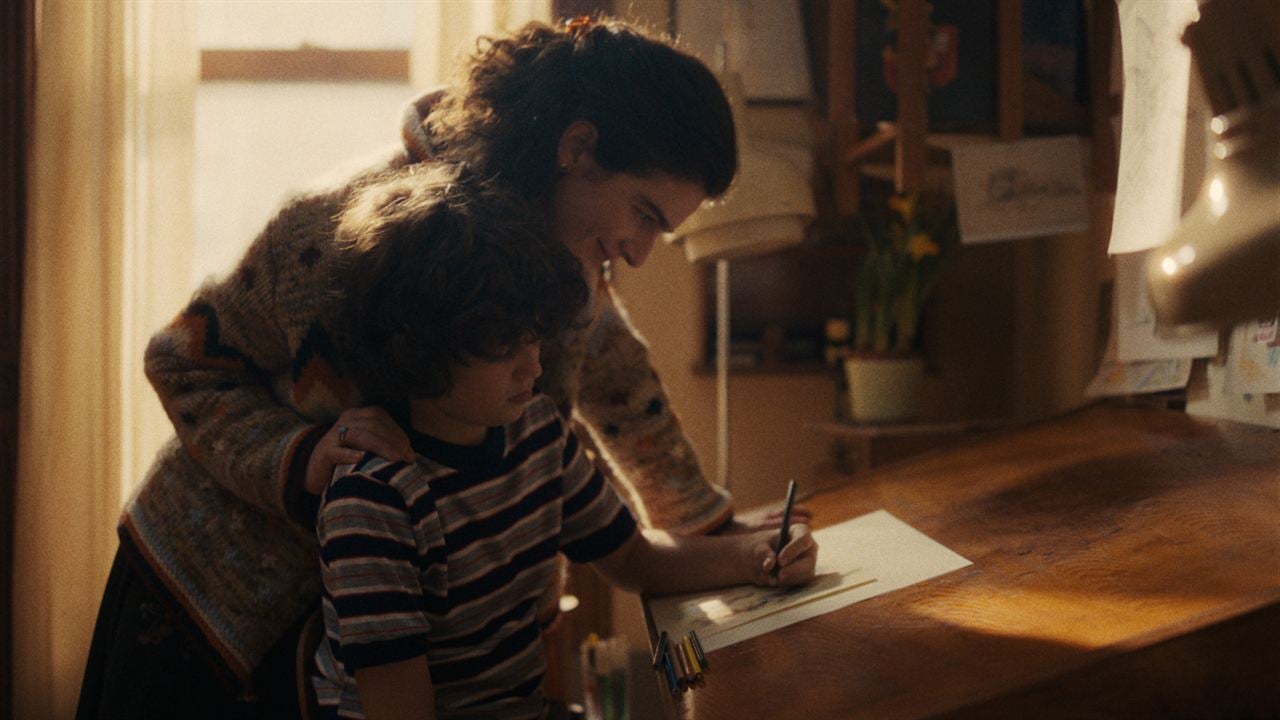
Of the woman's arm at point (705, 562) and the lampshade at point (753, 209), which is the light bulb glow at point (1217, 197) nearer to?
the woman's arm at point (705, 562)

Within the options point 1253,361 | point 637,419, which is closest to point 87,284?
point 637,419

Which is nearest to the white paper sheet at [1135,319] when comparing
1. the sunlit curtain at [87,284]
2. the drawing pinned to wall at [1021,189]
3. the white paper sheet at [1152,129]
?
the drawing pinned to wall at [1021,189]

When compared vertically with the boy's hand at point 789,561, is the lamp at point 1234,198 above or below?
above

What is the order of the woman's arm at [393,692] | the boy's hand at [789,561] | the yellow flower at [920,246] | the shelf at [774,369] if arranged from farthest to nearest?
the shelf at [774,369], the yellow flower at [920,246], the boy's hand at [789,561], the woman's arm at [393,692]

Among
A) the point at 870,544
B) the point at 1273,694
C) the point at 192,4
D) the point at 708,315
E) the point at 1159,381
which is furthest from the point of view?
the point at 708,315

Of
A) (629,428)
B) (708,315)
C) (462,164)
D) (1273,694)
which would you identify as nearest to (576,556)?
(629,428)

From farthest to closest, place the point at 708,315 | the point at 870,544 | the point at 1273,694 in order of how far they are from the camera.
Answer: the point at 708,315, the point at 870,544, the point at 1273,694

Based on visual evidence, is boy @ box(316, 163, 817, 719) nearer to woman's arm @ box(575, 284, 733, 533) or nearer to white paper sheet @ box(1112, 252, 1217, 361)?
woman's arm @ box(575, 284, 733, 533)

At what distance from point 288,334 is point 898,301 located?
121cm

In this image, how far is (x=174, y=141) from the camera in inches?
78.8

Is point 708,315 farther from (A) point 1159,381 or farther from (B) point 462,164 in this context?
(B) point 462,164

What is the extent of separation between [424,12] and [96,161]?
0.70 metres

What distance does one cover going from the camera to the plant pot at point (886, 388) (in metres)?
1.86

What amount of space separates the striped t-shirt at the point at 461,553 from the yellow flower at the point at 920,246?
100cm
